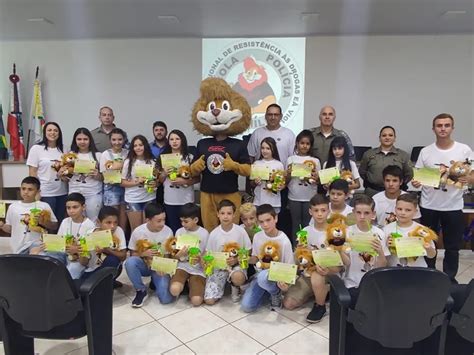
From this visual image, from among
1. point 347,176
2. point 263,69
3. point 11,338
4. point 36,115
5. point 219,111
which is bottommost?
point 11,338

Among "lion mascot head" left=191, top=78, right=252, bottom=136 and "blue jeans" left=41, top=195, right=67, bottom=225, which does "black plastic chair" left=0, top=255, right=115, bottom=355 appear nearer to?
"lion mascot head" left=191, top=78, right=252, bottom=136

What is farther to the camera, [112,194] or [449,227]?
[112,194]

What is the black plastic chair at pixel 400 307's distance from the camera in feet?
4.52

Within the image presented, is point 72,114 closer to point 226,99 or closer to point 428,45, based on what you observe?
point 226,99

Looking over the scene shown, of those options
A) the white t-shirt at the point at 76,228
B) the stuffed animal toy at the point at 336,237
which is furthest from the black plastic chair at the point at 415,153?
the white t-shirt at the point at 76,228

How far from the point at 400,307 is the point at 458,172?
173 cm

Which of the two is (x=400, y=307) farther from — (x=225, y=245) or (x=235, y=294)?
(x=235, y=294)

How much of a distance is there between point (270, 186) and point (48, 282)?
1865mm

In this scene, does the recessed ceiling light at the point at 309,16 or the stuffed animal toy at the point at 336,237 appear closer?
the stuffed animal toy at the point at 336,237

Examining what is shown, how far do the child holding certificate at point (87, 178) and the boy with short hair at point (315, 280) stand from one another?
6.18ft

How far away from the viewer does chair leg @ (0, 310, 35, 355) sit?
1.67 metres

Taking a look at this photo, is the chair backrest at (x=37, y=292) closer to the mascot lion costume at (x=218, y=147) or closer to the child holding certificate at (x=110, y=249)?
the child holding certificate at (x=110, y=249)

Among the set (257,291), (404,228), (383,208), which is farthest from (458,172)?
(257,291)

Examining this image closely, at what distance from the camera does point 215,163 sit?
298 cm
